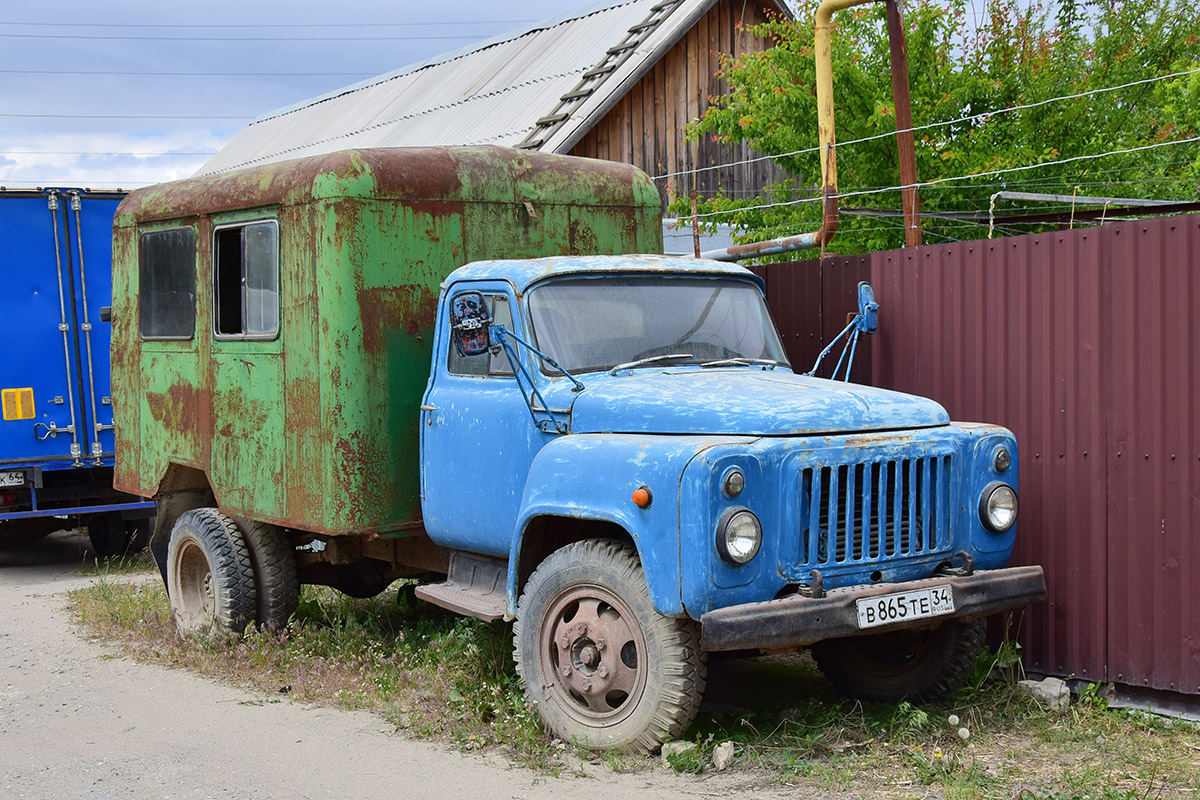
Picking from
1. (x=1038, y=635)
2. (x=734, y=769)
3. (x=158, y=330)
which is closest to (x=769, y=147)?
(x=158, y=330)

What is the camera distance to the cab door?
6.43m

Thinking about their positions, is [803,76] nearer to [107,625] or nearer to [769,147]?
[769,147]

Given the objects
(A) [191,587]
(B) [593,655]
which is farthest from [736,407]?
(A) [191,587]

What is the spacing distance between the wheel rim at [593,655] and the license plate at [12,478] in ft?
24.2

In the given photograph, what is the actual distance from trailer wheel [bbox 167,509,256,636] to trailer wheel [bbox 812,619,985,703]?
3508 millimetres

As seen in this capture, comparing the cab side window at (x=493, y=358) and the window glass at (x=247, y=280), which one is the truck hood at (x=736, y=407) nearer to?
the cab side window at (x=493, y=358)

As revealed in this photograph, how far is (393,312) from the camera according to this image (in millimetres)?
7168

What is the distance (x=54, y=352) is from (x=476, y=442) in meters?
6.73

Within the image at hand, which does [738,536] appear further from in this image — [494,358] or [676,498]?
[494,358]

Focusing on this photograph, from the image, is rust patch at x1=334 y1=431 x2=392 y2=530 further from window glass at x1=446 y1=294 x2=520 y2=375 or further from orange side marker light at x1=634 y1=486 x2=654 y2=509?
orange side marker light at x1=634 y1=486 x2=654 y2=509

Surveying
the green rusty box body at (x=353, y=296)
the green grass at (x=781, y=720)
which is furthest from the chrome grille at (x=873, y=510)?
the green rusty box body at (x=353, y=296)

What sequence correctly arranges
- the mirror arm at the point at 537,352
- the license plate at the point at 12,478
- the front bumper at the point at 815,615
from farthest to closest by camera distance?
the license plate at the point at 12,478 → the mirror arm at the point at 537,352 → the front bumper at the point at 815,615

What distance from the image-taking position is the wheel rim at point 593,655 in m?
5.62

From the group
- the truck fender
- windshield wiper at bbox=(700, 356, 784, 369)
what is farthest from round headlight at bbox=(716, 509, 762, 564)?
windshield wiper at bbox=(700, 356, 784, 369)
